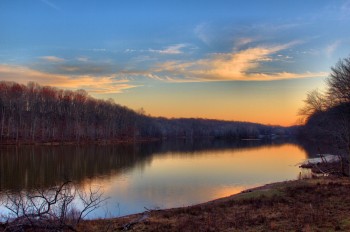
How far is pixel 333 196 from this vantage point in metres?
15.8

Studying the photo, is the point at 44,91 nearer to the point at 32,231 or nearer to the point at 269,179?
the point at 269,179

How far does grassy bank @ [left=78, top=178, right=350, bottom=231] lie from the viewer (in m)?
10.6

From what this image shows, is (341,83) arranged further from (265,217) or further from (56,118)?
(56,118)

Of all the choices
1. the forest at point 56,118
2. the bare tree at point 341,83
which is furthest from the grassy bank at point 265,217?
the forest at point 56,118

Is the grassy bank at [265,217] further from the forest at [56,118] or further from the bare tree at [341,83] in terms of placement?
the forest at [56,118]

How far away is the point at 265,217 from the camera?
12.1m

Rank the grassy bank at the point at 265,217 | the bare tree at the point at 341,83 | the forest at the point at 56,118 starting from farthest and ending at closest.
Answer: the forest at the point at 56,118 → the bare tree at the point at 341,83 → the grassy bank at the point at 265,217

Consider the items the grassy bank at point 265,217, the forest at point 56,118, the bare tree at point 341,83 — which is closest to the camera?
the grassy bank at point 265,217

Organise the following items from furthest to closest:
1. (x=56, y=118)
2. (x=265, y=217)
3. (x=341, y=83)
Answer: (x=56, y=118)
(x=341, y=83)
(x=265, y=217)

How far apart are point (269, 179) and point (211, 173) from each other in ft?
21.7

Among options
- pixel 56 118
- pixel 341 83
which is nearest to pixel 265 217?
pixel 341 83

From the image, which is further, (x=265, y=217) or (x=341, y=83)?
(x=341, y=83)

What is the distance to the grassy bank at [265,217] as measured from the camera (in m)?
10.6

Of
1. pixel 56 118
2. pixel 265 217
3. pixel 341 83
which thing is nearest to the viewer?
pixel 265 217
